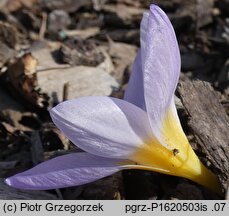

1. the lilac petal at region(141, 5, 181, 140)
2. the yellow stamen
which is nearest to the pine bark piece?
the yellow stamen

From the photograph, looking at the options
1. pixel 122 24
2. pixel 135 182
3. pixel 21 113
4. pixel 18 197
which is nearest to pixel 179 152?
pixel 135 182

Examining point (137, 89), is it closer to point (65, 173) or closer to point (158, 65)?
point (158, 65)

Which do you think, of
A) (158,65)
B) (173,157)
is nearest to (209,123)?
(173,157)

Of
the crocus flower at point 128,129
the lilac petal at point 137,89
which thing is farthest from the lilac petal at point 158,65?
the lilac petal at point 137,89

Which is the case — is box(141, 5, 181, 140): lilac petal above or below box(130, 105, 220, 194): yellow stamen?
above

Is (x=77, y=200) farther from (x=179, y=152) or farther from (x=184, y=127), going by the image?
(x=184, y=127)

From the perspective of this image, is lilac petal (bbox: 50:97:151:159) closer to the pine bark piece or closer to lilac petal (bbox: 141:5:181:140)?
lilac petal (bbox: 141:5:181:140)

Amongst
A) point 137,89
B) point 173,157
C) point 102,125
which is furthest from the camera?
point 137,89
